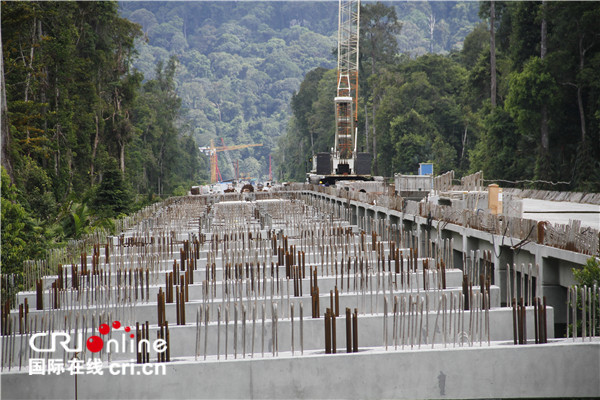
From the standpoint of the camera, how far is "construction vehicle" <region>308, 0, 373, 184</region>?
2749 inches

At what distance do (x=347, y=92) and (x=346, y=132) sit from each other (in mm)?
22247

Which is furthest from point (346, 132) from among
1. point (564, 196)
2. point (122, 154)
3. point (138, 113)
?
point (564, 196)

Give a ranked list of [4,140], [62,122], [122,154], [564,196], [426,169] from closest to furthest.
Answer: [4,140] → [564,196] → [426,169] → [62,122] → [122,154]

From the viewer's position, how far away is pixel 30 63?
4341 centimetres

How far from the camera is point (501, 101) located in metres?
70.8

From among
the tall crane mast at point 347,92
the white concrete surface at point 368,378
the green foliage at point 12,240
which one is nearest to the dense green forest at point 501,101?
the tall crane mast at point 347,92

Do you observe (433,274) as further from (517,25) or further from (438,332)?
(517,25)

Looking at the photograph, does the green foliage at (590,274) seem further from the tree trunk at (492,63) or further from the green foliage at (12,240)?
the tree trunk at (492,63)

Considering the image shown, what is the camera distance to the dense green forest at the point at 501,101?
45000mm

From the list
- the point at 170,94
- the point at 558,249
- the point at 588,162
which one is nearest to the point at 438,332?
the point at 558,249

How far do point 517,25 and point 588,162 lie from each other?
14407 mm

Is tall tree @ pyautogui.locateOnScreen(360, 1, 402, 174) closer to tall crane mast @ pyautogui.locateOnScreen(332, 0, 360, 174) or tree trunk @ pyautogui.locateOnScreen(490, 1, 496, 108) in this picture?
tall crane mast @ pyautogui.locateOnScreen(332, 0, 360, 174)

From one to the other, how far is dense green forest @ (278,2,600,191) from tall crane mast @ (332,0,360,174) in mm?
→ 4083

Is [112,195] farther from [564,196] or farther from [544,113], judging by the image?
[544,113]
